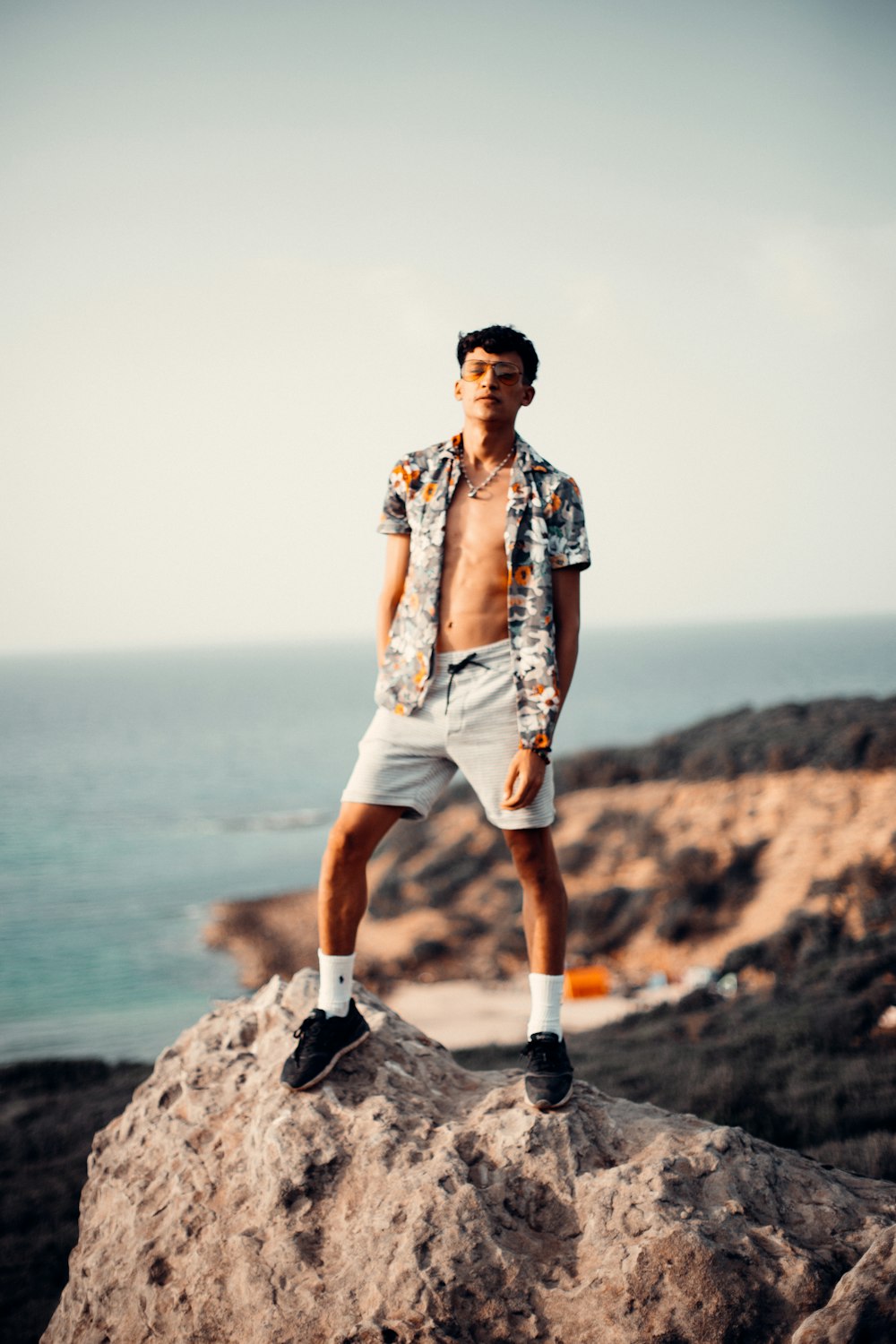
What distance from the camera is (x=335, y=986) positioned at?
12.9ft

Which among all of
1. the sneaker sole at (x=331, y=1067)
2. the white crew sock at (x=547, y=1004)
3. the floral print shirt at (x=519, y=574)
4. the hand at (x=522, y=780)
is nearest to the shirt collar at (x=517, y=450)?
the floral print shirt at (x=519, y=574)

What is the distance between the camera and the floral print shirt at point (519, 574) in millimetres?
3766

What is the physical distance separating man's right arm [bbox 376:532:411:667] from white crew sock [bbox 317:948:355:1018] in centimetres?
121

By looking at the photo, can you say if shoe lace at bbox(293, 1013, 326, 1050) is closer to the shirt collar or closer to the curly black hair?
the shirt collar

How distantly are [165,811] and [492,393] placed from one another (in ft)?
150

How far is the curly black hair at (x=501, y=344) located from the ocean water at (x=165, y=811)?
15295 mm

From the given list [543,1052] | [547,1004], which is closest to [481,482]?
[547,1004]

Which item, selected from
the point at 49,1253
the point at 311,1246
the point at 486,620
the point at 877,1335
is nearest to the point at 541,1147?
the point at 311,1246

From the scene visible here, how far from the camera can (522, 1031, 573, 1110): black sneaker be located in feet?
12.1

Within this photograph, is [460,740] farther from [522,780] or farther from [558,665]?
[558,665]

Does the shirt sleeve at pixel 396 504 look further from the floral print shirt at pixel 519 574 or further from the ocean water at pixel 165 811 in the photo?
the ocean water at pixel 165 811

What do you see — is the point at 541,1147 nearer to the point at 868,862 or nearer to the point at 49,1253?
the point at 49,1253

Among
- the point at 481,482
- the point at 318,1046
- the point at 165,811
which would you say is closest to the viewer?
the point at 318,1046

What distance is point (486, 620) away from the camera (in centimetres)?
389
